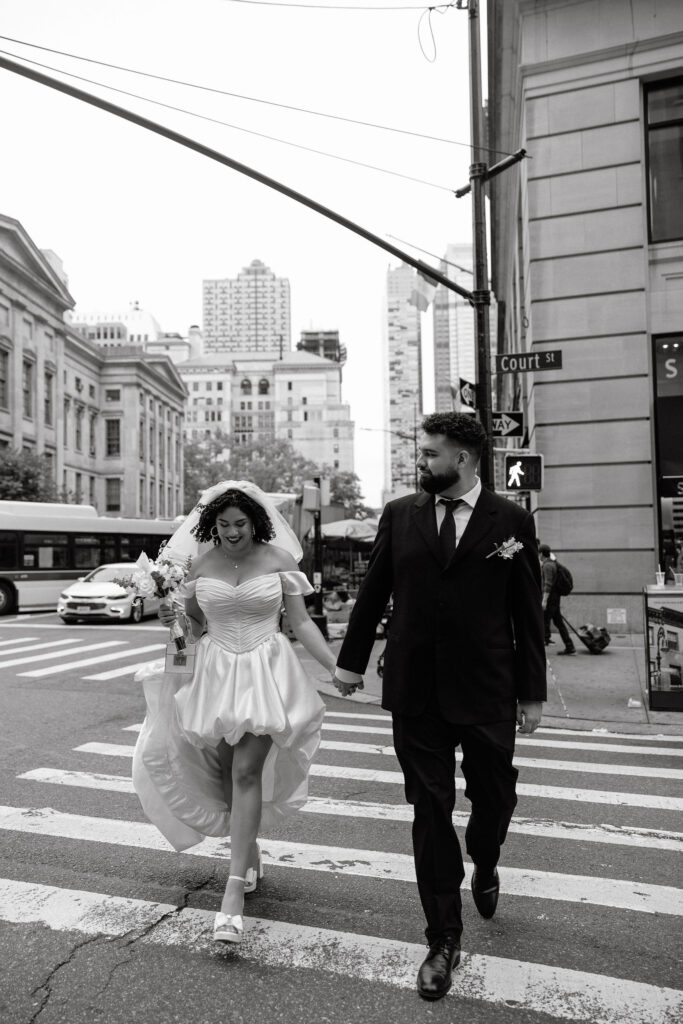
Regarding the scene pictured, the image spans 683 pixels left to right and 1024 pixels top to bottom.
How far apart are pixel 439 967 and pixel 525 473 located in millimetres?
10062

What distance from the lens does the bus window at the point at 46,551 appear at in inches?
1025

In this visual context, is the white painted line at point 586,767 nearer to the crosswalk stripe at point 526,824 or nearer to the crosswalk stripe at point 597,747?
the crosswalk stripe at point 597,747

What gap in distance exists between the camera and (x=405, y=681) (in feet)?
12.0

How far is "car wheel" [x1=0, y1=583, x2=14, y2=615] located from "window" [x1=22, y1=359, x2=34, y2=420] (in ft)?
119

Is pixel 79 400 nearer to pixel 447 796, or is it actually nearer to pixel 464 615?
pixel 464 615

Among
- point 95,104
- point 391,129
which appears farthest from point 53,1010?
point 391,129

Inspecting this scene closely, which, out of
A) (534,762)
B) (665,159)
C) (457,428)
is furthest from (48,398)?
(457,428)

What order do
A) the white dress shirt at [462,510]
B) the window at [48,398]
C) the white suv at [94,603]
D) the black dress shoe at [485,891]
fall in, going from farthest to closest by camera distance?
1. the window at [48,398]
2. the white suv at [94,603]
3. the black dress shoe at [485,891]
4. the white dress shirt at [462,510]

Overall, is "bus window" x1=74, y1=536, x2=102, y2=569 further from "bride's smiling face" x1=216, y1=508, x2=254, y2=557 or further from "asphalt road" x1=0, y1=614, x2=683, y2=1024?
"bride's smiling face" x1=216, y1=508, x2=254, y2=557

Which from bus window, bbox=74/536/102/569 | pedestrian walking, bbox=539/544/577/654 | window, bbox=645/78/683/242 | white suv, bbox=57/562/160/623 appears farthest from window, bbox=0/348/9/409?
pedestrian walking, bbox=539/544/577/654

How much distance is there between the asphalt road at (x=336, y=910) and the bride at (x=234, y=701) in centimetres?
46

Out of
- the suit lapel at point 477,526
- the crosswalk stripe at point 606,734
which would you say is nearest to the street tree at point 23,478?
the crosswalk stripe at point 606,734

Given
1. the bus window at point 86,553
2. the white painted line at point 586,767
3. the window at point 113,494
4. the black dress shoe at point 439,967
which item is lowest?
the white painted line at point 586,767

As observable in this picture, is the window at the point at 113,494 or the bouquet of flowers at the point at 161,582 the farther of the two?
the window at the point at 113,494
